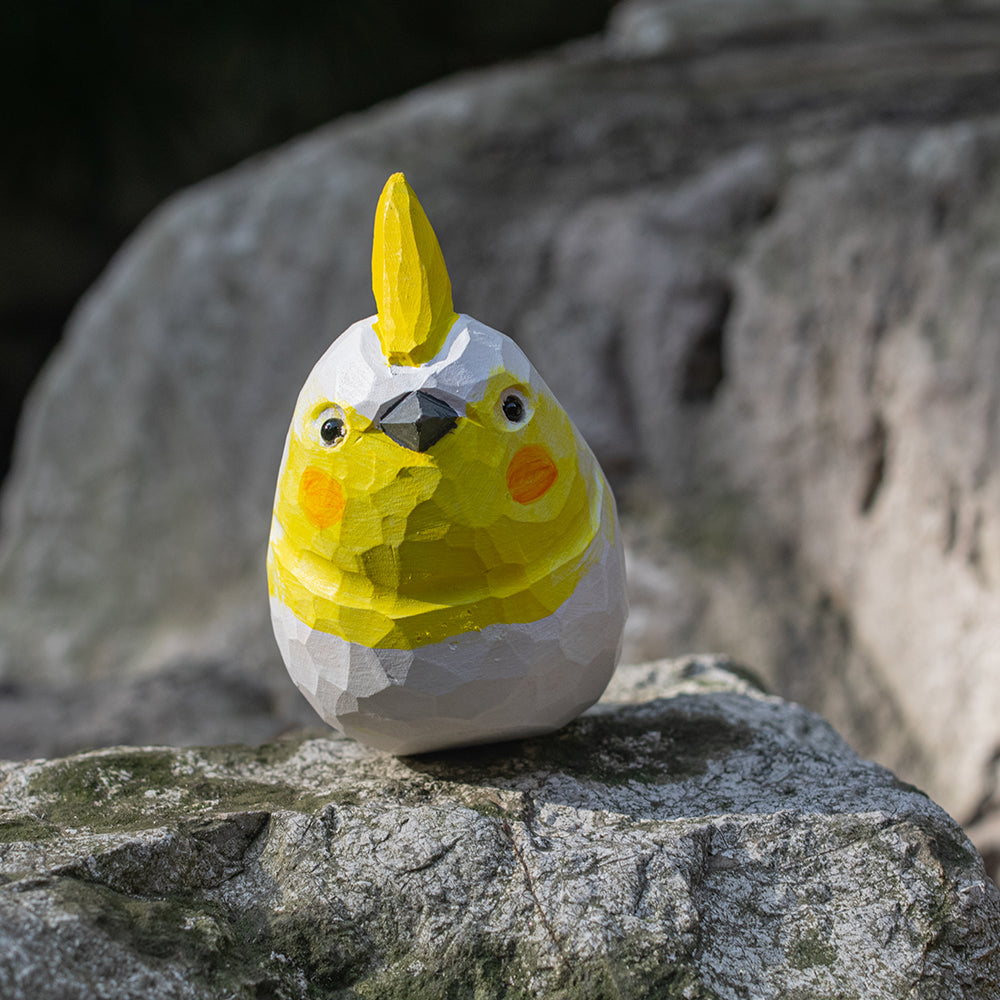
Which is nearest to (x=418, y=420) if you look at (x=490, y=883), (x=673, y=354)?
(x=490, y=883)

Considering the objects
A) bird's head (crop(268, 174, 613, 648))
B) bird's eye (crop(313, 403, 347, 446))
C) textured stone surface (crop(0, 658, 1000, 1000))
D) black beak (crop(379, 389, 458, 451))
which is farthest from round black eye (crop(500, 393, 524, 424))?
textured stone surface (crop(0, 658, 1000, 1000))

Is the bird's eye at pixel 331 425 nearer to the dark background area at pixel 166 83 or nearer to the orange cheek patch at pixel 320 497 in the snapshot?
the orange cheek patch at pixel 320 497

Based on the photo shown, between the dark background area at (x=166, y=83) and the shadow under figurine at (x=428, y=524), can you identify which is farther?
the dark background area at (x=166, y=83)

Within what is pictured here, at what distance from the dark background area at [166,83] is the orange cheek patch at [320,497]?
6.22m

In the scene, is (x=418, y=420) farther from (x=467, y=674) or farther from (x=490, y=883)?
(x=490, y=883)

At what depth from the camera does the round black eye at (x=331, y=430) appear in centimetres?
185

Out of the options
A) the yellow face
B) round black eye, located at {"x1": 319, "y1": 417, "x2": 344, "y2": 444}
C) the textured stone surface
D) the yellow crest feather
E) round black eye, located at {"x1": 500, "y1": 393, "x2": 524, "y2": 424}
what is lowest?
the textured stone surface

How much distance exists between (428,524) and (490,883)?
622 mm

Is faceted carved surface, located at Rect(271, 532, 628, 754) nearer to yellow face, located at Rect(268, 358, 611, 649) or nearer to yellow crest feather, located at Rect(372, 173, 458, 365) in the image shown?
yellow face, located at Rect(268, 358, 611, 649)

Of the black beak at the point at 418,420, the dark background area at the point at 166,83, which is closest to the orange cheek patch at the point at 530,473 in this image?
the black beak at the point at 418,420

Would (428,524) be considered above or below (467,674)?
above

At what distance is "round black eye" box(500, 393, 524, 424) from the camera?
1.85 metres

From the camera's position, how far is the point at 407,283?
73.0 inches

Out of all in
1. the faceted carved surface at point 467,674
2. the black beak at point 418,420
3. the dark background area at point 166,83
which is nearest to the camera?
the black beak at point 418,420
